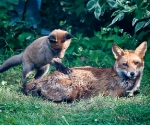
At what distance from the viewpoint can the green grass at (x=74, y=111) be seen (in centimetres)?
573

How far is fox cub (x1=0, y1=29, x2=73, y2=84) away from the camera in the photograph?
8.12 metres

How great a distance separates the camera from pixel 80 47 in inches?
356

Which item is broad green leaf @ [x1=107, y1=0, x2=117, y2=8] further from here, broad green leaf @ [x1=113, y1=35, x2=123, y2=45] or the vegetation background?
broad green leaf @ [x1=113, y1=35, x2=123, y2=45]

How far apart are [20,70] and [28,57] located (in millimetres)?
665

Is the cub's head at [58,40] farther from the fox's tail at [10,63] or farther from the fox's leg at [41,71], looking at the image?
the fox's tail at [10,63]

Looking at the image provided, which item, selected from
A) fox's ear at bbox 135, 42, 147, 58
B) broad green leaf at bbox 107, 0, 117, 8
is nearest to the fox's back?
fox's ear at bbox 135, 42, 147, 58

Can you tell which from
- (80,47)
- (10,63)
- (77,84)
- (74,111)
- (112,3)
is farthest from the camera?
(80,47)

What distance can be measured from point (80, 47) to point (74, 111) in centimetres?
289

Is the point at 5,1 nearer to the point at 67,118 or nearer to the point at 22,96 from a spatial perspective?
the point at 22,96

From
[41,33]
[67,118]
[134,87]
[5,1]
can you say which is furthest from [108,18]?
[67,118]

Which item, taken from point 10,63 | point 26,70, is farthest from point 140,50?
point 10,63

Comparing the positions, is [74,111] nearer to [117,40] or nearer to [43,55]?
[43,55]

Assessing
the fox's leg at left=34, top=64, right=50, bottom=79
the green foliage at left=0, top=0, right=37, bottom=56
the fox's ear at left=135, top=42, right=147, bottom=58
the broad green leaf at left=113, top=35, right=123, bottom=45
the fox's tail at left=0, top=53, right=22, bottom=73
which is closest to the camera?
the fox's ear at left=135, top=42, right=147, bottom=58

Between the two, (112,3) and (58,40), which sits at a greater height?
(112,3)
